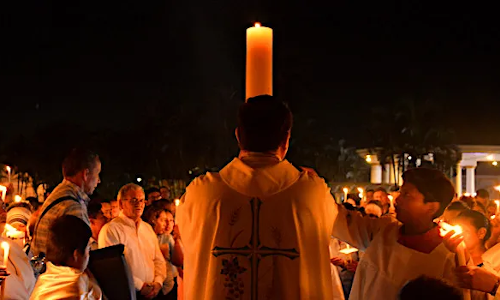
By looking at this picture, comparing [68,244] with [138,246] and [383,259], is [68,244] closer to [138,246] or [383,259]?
[383,259]

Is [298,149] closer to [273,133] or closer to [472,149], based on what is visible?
[472,149]

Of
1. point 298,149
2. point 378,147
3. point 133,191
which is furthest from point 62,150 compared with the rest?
point 133,191

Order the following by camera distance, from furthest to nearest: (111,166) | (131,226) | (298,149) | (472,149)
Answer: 1. (472,149)
2. (111,166)
3. (298,149)
4. (131,226)

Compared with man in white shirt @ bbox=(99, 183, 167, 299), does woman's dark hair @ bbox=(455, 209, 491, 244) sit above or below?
above

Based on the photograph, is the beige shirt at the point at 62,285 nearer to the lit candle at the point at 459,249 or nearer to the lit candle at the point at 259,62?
the lit candle at the point at 259,62

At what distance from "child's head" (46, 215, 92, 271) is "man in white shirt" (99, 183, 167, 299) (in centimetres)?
264

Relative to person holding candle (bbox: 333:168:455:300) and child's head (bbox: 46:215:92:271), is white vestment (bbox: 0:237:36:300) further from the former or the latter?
person holding candle (bbox: 333:168:455:300)

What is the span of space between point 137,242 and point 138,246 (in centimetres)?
5

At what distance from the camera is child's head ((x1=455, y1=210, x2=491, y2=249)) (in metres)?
4.99

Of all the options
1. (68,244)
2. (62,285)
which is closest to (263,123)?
(68,244)

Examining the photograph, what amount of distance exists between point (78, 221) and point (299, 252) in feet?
6.03

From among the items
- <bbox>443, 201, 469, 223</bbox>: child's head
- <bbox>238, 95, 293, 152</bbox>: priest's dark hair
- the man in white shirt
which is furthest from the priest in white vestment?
the man in white shirt

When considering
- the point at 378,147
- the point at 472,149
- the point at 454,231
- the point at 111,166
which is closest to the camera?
the point at 454,231

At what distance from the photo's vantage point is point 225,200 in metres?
3.12
